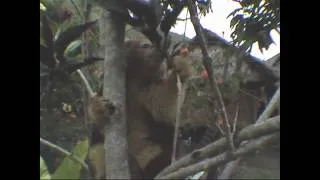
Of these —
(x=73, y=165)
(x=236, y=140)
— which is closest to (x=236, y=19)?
(x=236, y=140)

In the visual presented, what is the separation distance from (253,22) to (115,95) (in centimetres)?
57

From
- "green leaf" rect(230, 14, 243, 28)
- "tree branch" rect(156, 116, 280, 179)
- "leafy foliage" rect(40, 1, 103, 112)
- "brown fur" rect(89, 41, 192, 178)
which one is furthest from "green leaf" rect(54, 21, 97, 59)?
"green leaf" rect(230, 14, 243, 28)

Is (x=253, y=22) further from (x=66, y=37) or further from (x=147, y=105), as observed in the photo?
(x=147, y=105)

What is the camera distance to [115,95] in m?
1.10

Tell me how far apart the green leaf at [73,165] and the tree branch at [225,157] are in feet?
1.54

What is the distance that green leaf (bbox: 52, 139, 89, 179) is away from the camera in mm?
1346

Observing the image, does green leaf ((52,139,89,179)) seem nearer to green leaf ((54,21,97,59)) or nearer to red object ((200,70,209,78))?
green leaf ((54,21,97,59))

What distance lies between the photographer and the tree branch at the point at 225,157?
737mm

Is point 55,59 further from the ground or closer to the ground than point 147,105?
further from the ground

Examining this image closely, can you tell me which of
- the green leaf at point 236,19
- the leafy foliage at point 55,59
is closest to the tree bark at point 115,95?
the leafy foliage at point 55,59

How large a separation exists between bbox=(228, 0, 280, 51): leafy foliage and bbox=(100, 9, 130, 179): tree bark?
1.60 feet

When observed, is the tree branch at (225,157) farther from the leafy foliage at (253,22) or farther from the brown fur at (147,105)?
the brown fur at (147,105)

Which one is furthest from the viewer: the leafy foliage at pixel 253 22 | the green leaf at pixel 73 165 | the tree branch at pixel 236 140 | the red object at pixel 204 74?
the green leaf at pixel 73 165

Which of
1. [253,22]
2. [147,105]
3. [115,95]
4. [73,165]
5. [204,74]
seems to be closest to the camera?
[253,22]
